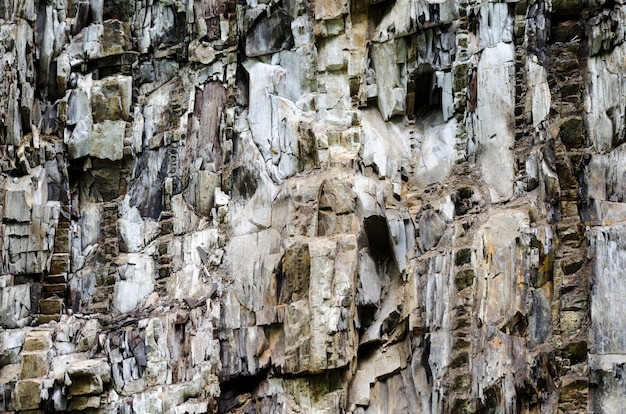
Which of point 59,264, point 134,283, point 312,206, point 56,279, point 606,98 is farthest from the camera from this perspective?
point 59,264

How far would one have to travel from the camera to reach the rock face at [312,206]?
20.4 meters

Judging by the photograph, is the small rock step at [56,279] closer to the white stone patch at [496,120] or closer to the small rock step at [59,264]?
the small rock step at [59,264]

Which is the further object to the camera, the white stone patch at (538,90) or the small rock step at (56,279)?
the small rock step at (56,279)

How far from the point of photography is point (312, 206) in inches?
904

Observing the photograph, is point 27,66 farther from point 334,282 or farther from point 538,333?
point 538,333

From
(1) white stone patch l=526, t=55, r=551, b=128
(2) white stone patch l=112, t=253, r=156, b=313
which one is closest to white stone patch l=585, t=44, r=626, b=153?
(1) white stone patch l=526, t=55, r=551, b=128

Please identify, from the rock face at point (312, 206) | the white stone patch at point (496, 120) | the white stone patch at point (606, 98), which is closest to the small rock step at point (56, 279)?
the rock face at point (312, 206)

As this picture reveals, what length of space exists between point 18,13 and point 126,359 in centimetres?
1178

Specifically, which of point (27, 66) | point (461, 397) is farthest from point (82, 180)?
point (461, 397)

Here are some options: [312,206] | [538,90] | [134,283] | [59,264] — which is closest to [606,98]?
[538,90]

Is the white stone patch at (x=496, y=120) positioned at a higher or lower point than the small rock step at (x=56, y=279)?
higher

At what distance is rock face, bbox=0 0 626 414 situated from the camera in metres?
20.4

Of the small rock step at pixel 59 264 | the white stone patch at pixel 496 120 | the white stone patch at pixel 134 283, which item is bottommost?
the white stone patch at pixel 134 283

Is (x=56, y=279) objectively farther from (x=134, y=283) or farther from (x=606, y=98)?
(x=606, y=98)
